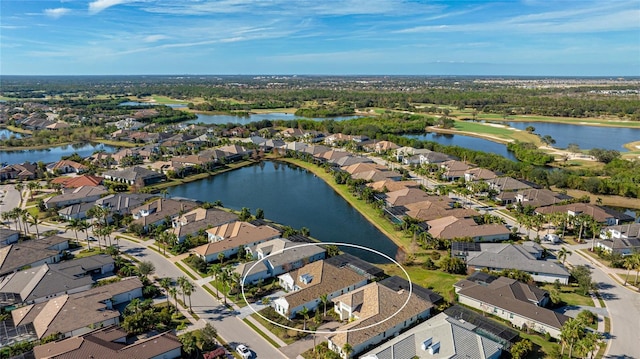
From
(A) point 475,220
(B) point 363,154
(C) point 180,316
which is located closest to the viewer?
(C) point 180,316

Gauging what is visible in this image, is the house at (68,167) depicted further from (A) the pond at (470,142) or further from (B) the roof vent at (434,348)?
(A) the pond at (470,142)

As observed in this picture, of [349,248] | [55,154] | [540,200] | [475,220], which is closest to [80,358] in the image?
[349,248]

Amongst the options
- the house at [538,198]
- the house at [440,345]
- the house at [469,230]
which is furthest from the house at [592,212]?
the house at [440,345]

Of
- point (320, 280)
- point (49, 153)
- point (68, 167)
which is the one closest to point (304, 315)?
point (320, 280)

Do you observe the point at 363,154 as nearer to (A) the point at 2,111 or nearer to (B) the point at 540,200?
(B) the point at 540,200

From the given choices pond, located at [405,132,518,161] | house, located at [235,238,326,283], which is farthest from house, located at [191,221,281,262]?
pond, located at [405,132,518,161]

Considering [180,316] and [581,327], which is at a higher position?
[581,327]
